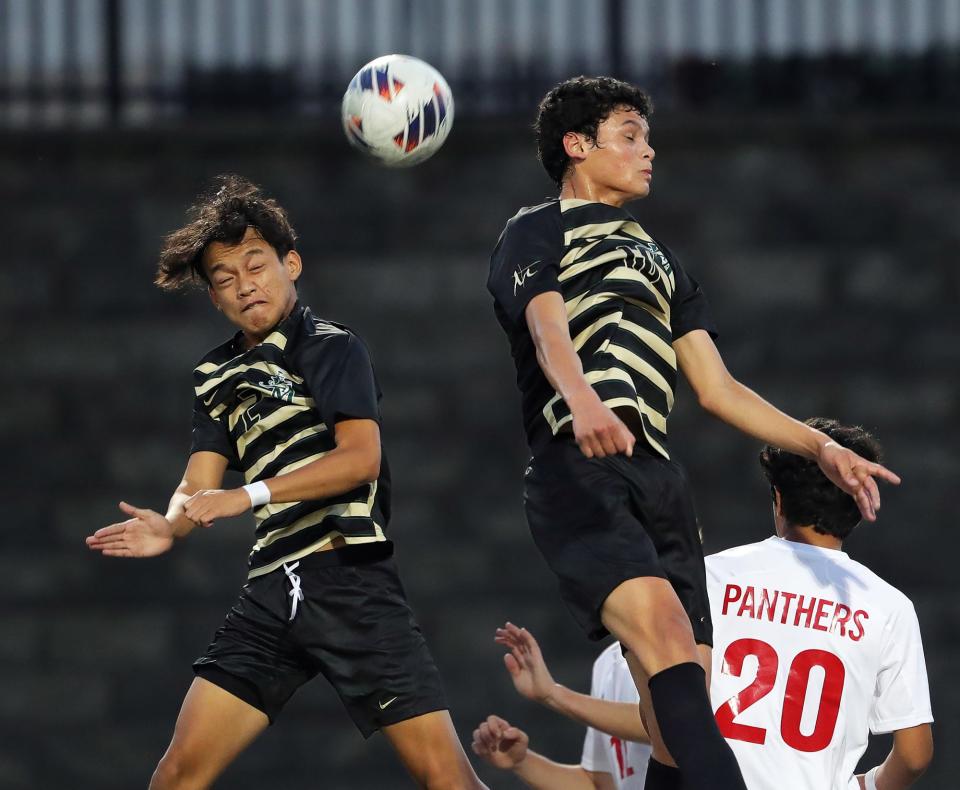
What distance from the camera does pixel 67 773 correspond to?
25.3 ft

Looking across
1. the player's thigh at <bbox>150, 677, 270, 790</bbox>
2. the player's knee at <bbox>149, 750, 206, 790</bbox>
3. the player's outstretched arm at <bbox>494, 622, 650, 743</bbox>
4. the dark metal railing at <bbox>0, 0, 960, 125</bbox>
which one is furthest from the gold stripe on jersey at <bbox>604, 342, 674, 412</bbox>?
the dark metal railing at <bbox>0, 0, 960, 125</bbox>

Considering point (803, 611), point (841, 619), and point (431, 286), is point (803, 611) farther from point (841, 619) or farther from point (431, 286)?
point (431, 286)

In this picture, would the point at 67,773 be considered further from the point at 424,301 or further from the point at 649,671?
the point at 649,671

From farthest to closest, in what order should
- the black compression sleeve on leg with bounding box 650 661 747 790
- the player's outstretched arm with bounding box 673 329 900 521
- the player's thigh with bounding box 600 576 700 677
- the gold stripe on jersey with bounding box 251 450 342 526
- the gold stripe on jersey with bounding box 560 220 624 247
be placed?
1. the gold stripe on jersey with bounding box 251 450 342 526
2. the gold stripe on jersey with bounding box 560 220 624 247
3. the player's outstretched arm with bounding box 673 329 900 521
4. the player's thigh with bounding box 600 576 700 677
5. the black compression sleeve on leg with bounding box 650 661 747 790

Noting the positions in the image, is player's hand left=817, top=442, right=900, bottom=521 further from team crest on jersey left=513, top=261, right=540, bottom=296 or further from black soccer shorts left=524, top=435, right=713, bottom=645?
team crest on jersey left=513, top=261, right=540, bottom=296

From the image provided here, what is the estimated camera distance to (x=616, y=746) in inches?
200

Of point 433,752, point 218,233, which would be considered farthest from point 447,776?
point 218,233

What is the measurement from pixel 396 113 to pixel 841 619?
191 cm

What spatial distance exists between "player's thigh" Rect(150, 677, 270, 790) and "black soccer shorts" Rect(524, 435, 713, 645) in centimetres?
93

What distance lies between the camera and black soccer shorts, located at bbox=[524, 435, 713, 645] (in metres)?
4.07

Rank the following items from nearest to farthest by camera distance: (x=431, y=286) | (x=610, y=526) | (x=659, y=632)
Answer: (x=659, y=632) < (x=610, y=526) < (x=431, y=286)

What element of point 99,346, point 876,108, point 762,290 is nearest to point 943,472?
point 762,290

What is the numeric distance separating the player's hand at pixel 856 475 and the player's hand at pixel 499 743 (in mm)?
1184

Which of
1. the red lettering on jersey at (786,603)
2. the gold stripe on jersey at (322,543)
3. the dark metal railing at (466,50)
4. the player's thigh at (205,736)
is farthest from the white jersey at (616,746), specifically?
the dark metal railing at (466,50)
